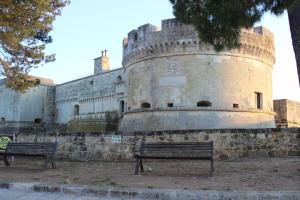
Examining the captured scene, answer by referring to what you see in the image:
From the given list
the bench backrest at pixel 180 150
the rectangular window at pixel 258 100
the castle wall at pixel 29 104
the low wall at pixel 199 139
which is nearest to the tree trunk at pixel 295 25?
the bench backrest at pixel 180 150

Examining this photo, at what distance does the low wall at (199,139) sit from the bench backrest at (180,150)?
2.82 metres

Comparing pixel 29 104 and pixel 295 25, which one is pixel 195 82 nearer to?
pixel 295 25

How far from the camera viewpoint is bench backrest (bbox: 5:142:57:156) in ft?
31.6

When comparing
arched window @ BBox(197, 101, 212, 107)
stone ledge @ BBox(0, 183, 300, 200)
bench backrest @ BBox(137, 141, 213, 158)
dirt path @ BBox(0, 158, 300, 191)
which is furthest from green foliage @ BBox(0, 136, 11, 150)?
stone ledge @ BBox(0, 183, 300, 200)

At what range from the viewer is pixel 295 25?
7340 millimetres

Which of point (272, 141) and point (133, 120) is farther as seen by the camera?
point (133, 120)

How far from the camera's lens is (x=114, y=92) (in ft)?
96.2

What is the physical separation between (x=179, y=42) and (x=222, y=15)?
9198 mm

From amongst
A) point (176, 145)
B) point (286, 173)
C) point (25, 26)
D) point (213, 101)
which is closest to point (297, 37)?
point (286, 173)

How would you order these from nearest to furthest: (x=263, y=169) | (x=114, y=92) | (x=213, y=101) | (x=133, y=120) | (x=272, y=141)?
1. (x=263, y=169)
2. (x=272, y=141)
3. (x=213, y=101)
4. (x=133, y=120)
5. (x=114, y=92)

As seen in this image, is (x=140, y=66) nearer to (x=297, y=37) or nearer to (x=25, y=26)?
(x=25, y=26)

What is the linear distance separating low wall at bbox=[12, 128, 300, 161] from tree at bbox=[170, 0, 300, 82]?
11.1ft

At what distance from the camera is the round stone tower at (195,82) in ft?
54.5

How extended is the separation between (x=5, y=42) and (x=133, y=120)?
814 centimetres
